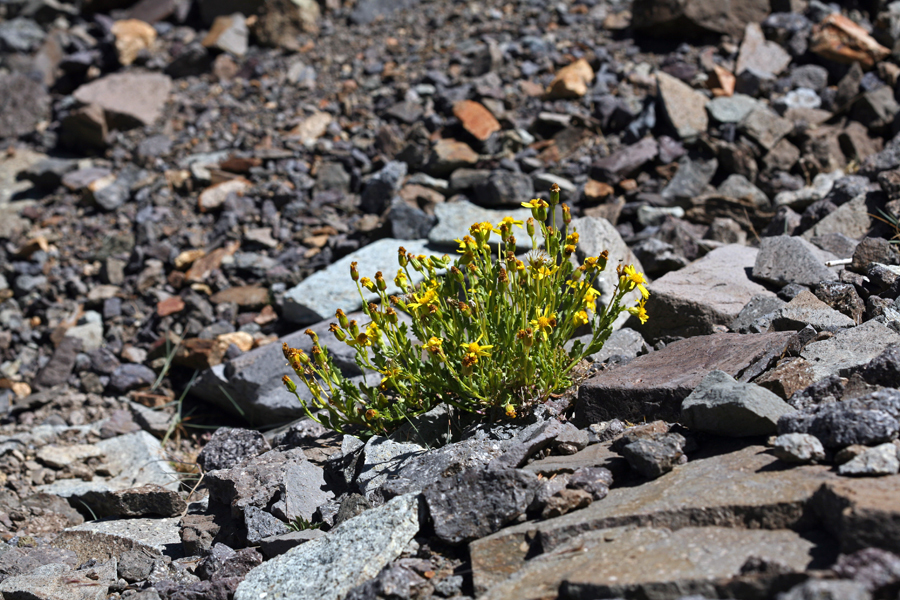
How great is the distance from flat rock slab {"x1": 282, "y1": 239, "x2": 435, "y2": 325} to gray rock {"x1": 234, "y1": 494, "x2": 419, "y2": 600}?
2.50m

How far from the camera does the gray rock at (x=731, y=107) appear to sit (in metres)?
6.10

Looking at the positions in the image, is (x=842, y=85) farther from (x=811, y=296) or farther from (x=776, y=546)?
(x=776, y=546)

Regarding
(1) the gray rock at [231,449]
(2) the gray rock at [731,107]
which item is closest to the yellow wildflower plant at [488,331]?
(1) the gray rock at [231,449]

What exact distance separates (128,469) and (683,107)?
5361mm

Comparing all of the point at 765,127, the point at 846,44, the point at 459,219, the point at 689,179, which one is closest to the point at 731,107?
the point at 765,127

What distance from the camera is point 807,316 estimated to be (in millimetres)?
3273

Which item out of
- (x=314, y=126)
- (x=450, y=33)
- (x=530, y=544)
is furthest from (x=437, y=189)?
(x=530, y=544)

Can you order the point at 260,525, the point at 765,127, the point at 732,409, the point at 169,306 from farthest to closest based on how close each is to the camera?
1. the point at 765,127
2. the point at 169,306
3. the point at 260,525
4. the point at 732,409

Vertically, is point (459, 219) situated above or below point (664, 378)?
below

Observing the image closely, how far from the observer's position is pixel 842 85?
20.5 feet

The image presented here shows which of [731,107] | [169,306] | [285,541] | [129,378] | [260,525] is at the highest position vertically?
[731,107]

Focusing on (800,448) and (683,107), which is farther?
(683,107)

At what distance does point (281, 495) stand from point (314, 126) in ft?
16.2

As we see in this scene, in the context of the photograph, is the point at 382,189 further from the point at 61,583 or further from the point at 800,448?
the point at 800,448
